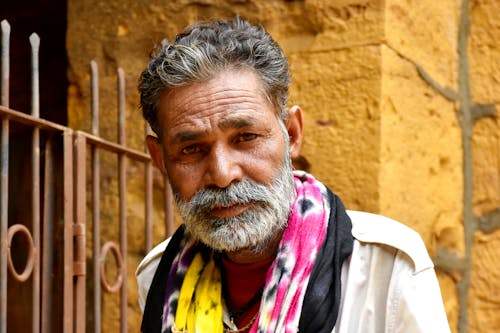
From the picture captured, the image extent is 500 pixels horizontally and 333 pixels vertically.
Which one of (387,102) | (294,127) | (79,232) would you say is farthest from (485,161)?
(79,232)

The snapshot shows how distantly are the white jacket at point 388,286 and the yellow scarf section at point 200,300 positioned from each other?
36 centimetres

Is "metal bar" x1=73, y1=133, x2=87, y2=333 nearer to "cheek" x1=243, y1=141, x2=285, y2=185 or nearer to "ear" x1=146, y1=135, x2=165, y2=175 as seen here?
"ear" x1=146, y1=135, x2=165, y2=175

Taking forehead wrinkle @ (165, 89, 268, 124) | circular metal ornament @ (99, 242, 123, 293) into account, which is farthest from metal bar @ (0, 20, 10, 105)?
circular metal ornament @ (99, 242, 123, 293)

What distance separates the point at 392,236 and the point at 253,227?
0.36 metres

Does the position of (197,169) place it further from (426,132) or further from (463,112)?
(463,112)

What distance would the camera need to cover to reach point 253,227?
2.04 m

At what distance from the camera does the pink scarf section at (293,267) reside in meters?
1.90

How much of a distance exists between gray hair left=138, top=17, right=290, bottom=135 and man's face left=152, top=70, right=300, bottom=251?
0.03m

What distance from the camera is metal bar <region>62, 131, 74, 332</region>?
95.8 inches

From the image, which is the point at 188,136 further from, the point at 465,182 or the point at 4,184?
the point at 465,182

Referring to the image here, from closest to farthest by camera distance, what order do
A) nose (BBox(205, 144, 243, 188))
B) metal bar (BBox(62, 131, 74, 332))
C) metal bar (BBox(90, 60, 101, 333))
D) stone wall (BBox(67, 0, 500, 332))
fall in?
nose (BBox(205, 144, 243, 188)), metal bar (BBox(62, 131, 74, 332)), metal bar (BBox(90, 60, 101, 333)), stone wall (BBox(67, 0, 500, 332))

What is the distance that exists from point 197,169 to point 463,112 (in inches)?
57.9

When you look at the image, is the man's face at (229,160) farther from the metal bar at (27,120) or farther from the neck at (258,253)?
the metal bar at (27,120)

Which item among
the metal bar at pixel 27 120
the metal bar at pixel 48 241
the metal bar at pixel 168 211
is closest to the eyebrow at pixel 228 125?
the metal bar at pixel 27 120
